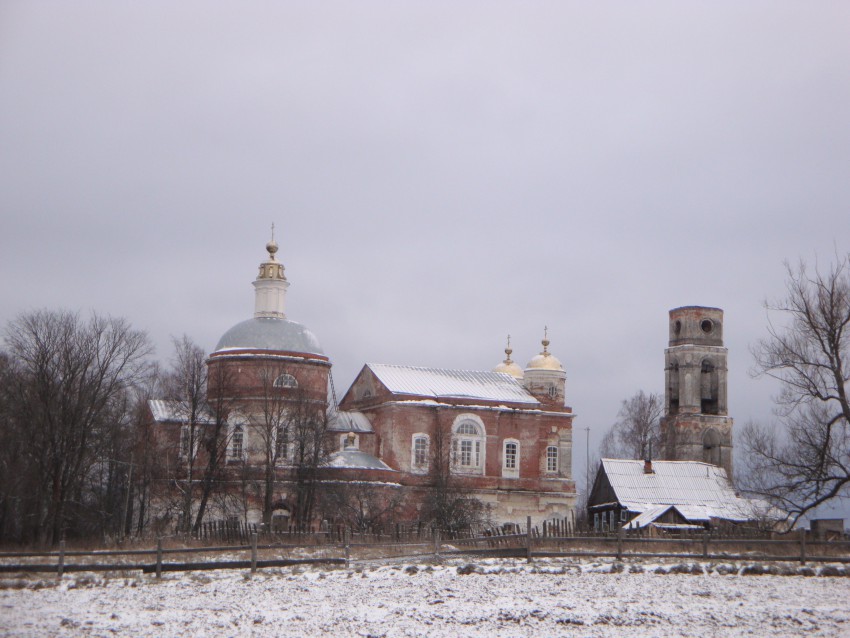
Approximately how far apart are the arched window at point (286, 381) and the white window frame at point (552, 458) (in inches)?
531

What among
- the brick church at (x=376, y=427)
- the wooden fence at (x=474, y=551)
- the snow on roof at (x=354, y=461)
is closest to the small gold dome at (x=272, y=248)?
the brick church at (x=376, y=427)

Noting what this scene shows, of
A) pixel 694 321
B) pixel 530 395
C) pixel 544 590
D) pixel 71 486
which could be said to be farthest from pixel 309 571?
pixel 694 321

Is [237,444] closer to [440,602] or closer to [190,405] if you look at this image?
[190,405]

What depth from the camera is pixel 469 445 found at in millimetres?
54625

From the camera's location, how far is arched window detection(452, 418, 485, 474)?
177ft

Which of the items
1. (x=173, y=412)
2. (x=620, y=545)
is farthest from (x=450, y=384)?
(x=620, y=545)

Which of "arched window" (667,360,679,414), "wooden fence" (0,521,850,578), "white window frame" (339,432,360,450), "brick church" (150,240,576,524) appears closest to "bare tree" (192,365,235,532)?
"brick church" (150,240,576,524)

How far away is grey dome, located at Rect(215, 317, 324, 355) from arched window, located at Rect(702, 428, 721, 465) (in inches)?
1132

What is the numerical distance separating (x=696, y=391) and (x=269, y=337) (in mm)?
30481

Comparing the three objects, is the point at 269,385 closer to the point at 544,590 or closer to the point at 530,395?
the point at 530,395

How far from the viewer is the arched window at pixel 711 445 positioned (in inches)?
2768

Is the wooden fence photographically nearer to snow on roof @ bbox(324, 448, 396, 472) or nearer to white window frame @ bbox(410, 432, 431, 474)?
snow on roof @ bbox(324, 448, 396, 472)

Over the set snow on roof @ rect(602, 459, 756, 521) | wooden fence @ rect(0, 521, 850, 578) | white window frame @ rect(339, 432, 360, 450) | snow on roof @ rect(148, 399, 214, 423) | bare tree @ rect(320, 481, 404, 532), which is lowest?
wooden fence @ rect(0, 521, 850, 578)

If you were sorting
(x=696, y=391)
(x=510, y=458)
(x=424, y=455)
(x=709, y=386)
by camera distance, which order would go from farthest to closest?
(x=709, y=386), (x=696, y=391), (x=510, y=458), (x=424, y=455)
